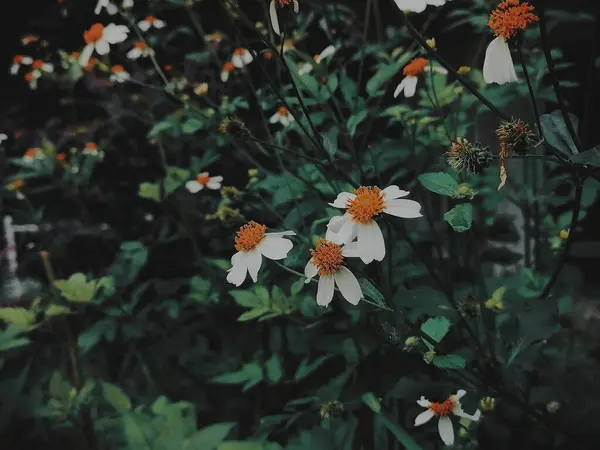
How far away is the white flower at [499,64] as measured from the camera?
69 centimetres

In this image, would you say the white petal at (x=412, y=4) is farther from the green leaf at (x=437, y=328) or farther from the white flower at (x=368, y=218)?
the green leaf at (x=437, y=328)

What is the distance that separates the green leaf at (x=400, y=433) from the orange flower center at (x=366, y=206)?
569mm

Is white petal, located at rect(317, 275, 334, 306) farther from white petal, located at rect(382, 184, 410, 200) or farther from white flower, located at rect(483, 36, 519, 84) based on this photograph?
white flower, located at rect(483, 36, 519, 84)

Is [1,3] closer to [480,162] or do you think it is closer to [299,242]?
[299,242]

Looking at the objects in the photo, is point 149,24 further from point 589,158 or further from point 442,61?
point 589,158

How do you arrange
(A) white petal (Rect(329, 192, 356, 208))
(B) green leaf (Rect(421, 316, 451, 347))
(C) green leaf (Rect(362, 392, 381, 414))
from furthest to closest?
1. (C) green leaf (Rect(362, 392, 381, 414))
2. (B) green leaf (Rect(421, 316, 451, 347))
3. (A) white petal (Rect(329, 192, 356, 208))

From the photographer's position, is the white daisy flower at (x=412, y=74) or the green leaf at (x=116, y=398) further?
the green leaf at (x=116, y=398)

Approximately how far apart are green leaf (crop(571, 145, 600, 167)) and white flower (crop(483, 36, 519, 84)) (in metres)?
0.12

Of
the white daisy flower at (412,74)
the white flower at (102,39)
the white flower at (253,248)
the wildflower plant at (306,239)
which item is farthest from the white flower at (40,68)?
the white flower at (253,248)

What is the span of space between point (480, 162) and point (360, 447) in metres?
0.74

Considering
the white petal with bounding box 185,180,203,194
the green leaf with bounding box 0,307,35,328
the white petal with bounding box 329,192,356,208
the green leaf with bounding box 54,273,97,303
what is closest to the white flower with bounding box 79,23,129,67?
the white petal with bounding box 185,180,203,194

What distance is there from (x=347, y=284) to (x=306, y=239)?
1.35ft

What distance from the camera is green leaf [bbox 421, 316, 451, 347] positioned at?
94 centimetres

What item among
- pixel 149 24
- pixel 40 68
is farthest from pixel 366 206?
pixel 40 68
